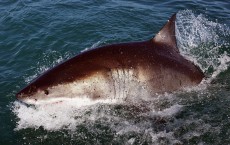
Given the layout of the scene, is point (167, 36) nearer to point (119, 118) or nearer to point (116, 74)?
point (116, 74)

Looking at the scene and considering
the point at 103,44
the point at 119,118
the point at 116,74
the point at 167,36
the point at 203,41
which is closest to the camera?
the point at 116,74

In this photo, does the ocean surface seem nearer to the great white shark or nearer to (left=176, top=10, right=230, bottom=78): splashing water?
(left=176, top=10, right=230, bottom=78): splashing water

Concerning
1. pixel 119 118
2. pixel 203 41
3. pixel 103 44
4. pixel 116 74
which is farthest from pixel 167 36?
pixel 203 41

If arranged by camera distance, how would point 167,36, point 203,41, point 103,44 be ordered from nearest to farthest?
point 167,36 → point 103,44 → point 203,41

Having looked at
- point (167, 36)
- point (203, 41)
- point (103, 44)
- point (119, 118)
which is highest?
point (167, 36)

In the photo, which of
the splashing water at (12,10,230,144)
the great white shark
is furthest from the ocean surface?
the great white shark

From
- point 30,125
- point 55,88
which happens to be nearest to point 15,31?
point 30,125

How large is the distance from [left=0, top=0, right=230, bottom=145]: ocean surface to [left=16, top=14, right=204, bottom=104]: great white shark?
0.24 metres

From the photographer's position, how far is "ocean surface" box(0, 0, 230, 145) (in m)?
6.81

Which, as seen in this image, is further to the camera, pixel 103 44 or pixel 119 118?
pixel 103 44

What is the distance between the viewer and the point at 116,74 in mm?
6645

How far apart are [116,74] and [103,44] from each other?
4605 millimetres

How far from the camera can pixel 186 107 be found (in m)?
7.77

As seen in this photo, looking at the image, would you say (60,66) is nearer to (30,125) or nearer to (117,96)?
(117,96)
